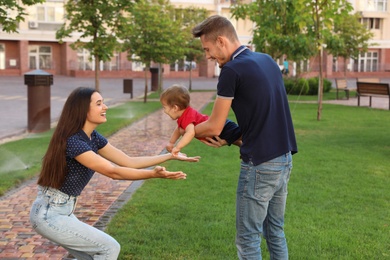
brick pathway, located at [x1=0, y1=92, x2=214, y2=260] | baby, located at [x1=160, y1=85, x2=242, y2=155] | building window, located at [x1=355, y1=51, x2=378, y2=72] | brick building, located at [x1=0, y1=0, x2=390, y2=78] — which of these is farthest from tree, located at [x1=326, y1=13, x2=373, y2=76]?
baby, located at [x1=160, y1=85, x2=242, y2=155]

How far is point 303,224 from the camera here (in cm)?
622

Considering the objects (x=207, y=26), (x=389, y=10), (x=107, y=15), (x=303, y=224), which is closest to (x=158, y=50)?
(x=107, y=15)

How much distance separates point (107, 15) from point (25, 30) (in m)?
40.4

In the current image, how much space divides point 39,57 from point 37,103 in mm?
44465

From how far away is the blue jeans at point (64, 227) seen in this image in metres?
3.79

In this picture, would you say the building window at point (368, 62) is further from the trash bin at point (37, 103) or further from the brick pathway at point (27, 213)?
the brick pathway at point (27, 213)

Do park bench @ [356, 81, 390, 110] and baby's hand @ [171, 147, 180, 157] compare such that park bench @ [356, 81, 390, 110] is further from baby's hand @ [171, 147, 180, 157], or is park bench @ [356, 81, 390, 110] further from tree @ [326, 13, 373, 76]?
tree @ [326, 13, 373, 76]

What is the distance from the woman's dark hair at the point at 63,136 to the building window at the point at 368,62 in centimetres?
6558

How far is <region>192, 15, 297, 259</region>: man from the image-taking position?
145 inches

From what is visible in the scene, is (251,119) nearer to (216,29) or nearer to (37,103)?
(216,29)

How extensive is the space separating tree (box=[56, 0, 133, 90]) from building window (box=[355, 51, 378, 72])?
52.5 metres

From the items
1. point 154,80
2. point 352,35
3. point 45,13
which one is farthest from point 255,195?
point 45,13

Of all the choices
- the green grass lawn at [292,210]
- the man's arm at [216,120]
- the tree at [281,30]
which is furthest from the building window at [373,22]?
the man's arm at [216,120]

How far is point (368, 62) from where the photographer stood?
67438 mm
